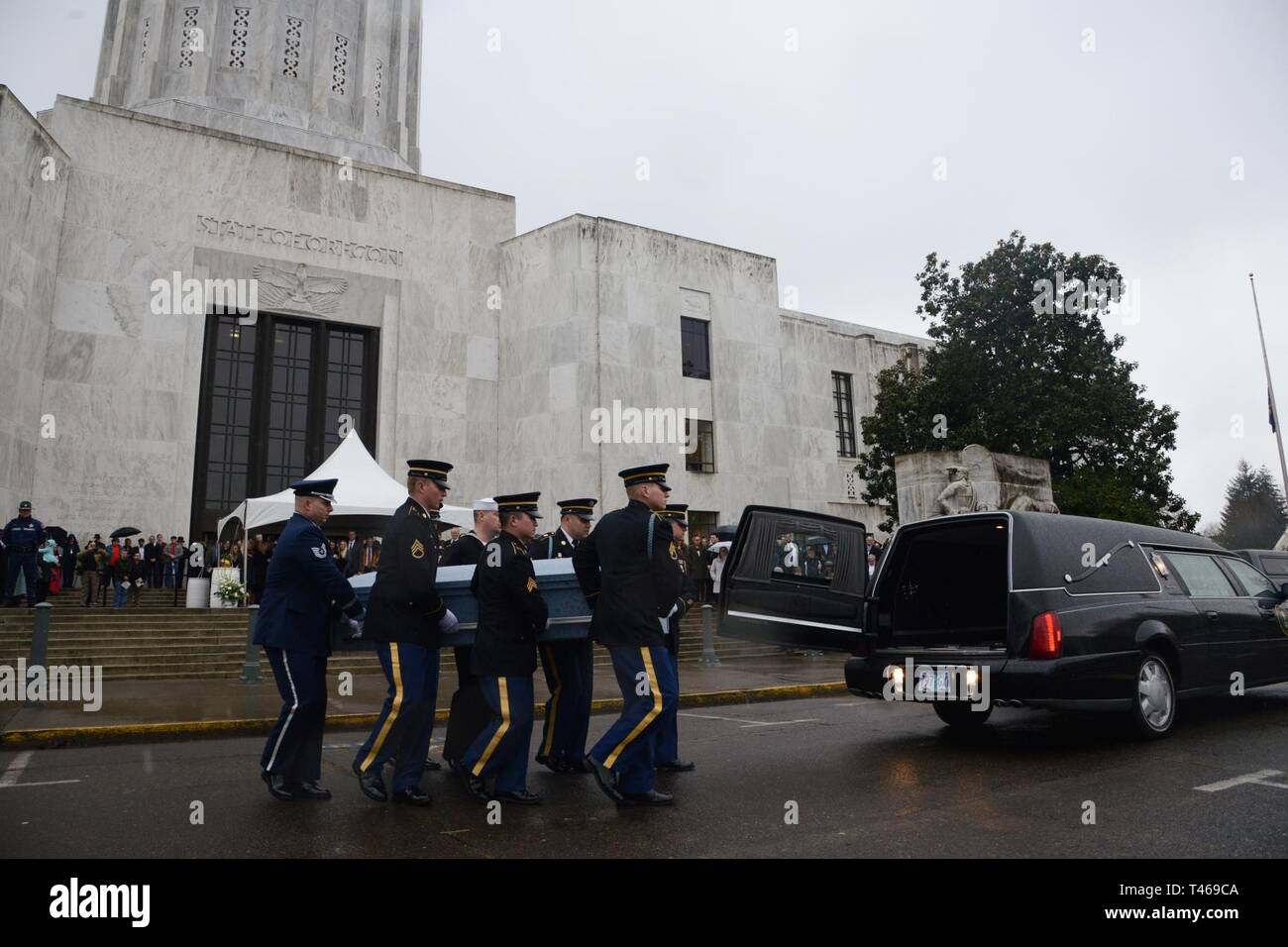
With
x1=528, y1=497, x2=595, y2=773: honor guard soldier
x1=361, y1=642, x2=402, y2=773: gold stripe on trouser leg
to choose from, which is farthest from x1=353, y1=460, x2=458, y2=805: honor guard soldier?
x1=528, y1=497, x2=595, y2=773: honor guard soldier

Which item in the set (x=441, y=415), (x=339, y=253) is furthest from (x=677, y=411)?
(x=339, y=253)

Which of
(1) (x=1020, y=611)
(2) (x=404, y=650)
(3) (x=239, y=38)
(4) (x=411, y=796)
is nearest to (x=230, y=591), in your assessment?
(2) (x=404, y=650)

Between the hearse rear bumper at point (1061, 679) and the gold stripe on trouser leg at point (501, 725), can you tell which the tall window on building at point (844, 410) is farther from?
the gold stripe on trouser leg at point (501, 725)

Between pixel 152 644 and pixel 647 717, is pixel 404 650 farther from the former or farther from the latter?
pixel 152 644

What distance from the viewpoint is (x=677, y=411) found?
29438mm

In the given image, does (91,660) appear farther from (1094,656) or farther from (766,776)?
(1094,656)

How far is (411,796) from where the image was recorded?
17.7 ft

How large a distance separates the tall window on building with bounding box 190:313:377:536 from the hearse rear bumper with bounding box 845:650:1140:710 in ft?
76.0

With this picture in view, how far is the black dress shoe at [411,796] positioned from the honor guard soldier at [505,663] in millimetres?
316

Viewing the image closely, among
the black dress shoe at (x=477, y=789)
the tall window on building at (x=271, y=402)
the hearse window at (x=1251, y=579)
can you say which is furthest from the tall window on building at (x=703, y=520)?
the black dress shoe at (x=477, y=789)

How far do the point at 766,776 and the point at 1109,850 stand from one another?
239cm

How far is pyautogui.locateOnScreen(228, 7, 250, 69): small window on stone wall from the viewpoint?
98.1ft

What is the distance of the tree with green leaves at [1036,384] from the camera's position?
2911cm

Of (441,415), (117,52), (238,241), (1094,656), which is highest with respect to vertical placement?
(117,52)
